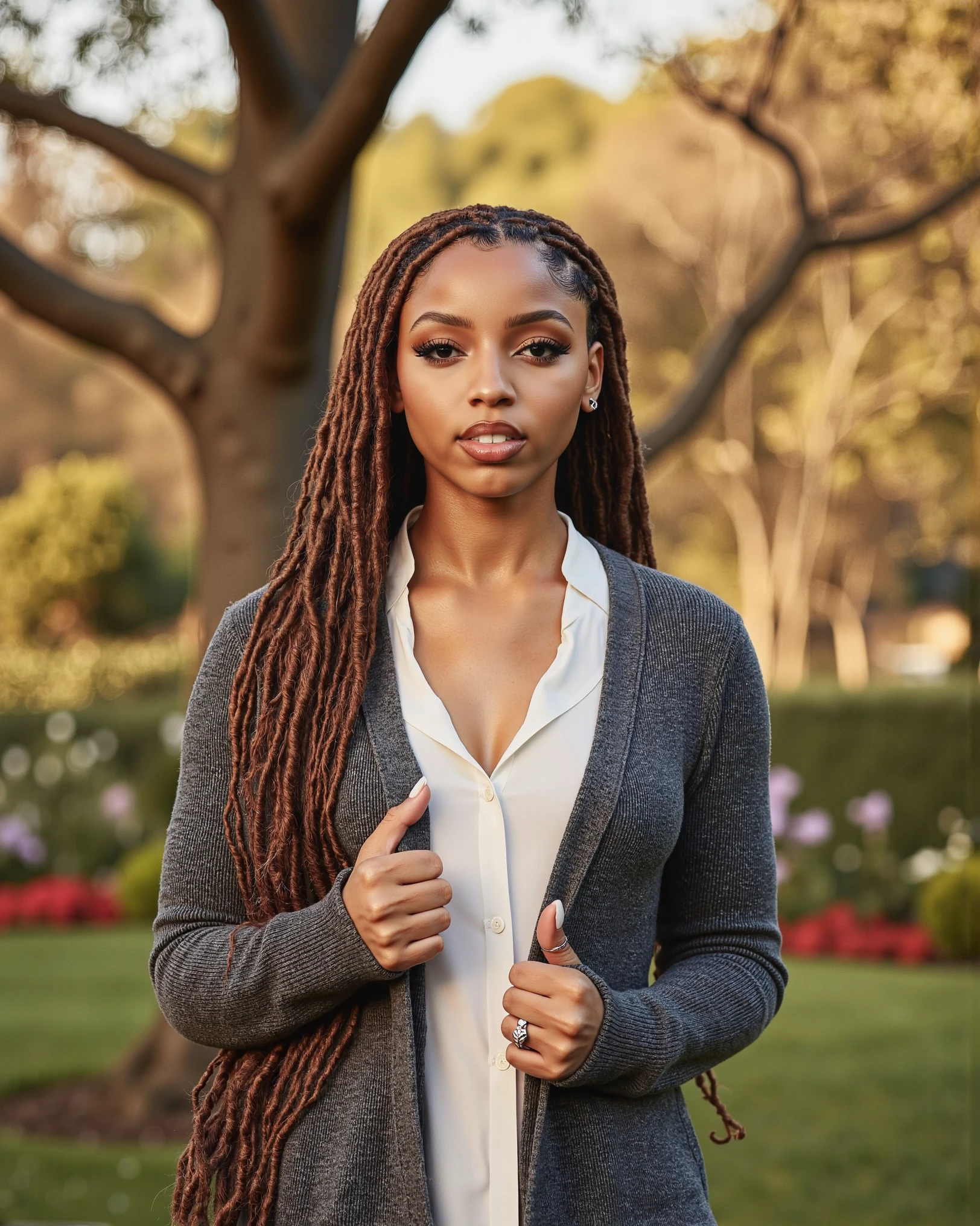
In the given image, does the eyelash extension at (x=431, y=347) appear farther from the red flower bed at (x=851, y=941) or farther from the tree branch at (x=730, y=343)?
the red flower bed at (x=851, y=941)

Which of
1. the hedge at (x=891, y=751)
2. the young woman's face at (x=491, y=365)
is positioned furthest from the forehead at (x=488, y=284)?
the hedge at (x=891, y=751)

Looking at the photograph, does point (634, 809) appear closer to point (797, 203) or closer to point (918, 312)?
point (797, 203)

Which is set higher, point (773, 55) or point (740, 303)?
point (740, 303)

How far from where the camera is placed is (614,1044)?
166 cm

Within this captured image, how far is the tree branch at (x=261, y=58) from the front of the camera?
11.8 feet

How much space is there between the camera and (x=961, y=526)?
22.4 meters

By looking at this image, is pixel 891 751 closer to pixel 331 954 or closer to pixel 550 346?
pixel 550 346

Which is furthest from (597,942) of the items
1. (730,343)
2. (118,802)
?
(118,802)

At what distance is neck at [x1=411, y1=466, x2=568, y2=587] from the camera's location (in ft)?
6.18

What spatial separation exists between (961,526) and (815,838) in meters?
15.3

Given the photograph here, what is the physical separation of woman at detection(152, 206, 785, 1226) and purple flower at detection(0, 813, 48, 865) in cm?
808

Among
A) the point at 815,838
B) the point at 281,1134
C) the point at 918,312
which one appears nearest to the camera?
the point at 281,1134

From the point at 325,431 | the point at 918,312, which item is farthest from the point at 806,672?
the point at 325,431

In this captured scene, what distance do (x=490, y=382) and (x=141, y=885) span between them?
736 centimetres
